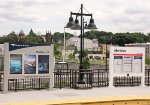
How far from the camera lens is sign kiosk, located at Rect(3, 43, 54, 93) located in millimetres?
16188

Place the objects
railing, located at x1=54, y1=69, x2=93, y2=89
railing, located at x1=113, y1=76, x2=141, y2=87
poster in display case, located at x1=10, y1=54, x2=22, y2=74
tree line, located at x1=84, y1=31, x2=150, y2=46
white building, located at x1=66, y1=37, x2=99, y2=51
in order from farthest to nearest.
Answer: white building, located at x1=66, y1=37, x2=99, y2=51 → tree line, located at x1=84, y1=31, x2=150, y2=46 → railing, located at x1=113, y1=76, x2=141, y2=87 → railing, located at x1=54, y1=69, x2=93, y2=89 → poster in display case, located at x1=10, y1=54, x2=22, y2=74

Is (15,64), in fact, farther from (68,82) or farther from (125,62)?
(125,62)

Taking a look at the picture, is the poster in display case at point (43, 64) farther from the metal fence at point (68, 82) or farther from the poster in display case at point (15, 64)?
the poster in display case at point (15, 64)

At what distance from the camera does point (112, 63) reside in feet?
61.4

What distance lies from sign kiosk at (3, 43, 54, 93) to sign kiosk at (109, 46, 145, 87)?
A: 329 cm

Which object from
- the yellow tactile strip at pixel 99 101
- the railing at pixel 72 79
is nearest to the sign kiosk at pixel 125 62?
the railing at pixel 72 79

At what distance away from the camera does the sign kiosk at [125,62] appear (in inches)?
738

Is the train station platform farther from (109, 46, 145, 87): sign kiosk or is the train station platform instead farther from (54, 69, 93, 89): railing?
(109, 46, 145, 87): sign kiosk

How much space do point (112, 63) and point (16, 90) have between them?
194 inches

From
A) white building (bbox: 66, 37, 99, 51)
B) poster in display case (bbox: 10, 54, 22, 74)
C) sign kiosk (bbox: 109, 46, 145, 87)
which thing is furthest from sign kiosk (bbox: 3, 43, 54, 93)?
white building (bbox: 66, 37, 99, 51)

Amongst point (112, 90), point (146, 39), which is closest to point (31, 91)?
point (112, 90)

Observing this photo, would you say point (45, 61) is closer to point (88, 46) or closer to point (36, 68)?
point (36, 68)

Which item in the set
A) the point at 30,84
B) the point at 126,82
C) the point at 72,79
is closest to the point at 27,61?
the point at 30,84

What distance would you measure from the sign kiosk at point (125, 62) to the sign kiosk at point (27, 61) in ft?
10.8
